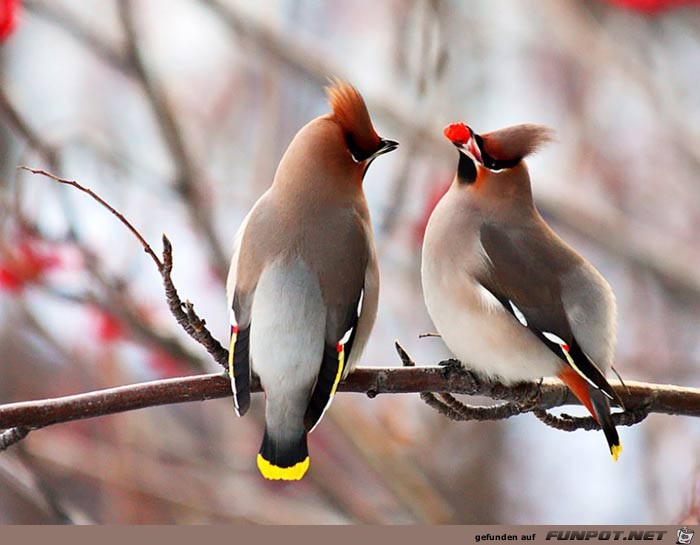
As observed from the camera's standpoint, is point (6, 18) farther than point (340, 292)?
Yes

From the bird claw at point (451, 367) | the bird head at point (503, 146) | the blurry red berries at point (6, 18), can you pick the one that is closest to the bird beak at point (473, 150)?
the bird head at point (503, 146)

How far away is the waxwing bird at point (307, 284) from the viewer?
144cm

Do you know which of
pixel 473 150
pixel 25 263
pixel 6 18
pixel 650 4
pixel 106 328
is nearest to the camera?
pixel 473 150

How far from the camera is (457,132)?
1479 millimetres

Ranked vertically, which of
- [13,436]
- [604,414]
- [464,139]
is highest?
[464,139]

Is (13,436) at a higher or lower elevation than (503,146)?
lower

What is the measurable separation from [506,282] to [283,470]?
1.59 feet

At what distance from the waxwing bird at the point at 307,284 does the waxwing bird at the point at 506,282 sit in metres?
0.18

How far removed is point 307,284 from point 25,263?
1.39 metres

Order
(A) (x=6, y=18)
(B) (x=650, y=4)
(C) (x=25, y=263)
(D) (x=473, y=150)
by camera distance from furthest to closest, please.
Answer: (B) (x=650, y=4) → (C) (x=25, y=263) → (A) (x=6, y=18) → (D) (x=473, y=150)

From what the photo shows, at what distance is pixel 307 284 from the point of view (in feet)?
4.85

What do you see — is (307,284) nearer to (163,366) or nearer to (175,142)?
(175,142)

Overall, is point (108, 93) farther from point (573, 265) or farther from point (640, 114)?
point (573, 265)

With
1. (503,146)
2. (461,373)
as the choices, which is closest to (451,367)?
(461,373)
